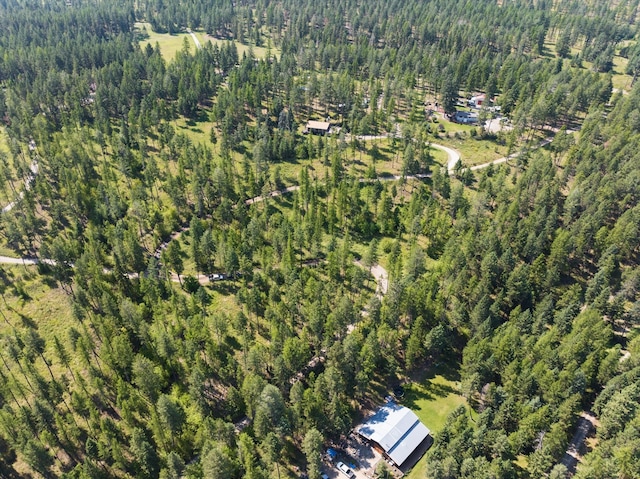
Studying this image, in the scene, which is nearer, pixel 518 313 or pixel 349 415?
pixel 349 415

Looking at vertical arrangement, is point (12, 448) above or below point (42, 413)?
below

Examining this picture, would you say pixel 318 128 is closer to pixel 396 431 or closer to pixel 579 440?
pixel 396 431

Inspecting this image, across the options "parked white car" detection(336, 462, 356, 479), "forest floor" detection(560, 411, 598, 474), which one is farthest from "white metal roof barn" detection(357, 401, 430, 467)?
"forest floor" detection(560, 411, 598, 474)

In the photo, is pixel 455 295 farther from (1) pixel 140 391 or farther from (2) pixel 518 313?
(1) pixel 140 391

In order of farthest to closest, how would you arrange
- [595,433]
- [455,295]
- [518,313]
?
[455,295], [518,313], [595,433]

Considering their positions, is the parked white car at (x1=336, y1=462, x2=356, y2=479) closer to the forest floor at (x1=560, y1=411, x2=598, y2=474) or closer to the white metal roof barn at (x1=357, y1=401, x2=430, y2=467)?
the white metal roof barn at (x1=357, y1=401, x2=430, y2=467)

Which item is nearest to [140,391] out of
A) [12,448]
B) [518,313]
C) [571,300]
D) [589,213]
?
[12,448]

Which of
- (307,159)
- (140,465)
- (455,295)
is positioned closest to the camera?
(140,465)
